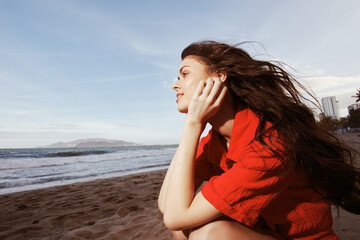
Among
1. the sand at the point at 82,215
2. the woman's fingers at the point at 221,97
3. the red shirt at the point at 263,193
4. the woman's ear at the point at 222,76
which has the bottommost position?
the sand at the point at 82,215

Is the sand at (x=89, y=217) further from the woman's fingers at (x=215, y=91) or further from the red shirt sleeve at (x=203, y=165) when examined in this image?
the woman's fingers at (x=215, y=91)

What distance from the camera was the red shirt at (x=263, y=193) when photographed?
1064mm

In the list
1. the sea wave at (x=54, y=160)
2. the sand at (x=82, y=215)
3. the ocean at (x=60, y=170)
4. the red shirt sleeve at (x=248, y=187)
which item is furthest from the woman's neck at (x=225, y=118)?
the sea wave at (x=54, y=160)

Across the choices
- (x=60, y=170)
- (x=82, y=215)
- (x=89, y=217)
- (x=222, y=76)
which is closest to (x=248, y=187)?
(x=222, y=76)

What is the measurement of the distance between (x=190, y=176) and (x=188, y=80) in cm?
76

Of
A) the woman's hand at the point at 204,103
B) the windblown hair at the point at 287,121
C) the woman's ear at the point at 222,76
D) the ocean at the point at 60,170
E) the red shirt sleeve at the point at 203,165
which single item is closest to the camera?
the windblown hair at the point at 287,121

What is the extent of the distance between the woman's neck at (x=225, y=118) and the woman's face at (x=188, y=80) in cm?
24

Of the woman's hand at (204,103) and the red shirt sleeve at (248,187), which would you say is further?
the woman's hand at (204,103)

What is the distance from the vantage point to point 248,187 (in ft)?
3.45

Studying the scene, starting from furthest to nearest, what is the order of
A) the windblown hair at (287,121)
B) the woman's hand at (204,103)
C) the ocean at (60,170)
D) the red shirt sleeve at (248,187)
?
the ocean at (60,170), the woman's hand at (204,103), the windblown hair at (287,121), the red shirt sleeve at (248,187)

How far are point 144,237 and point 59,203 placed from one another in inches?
98.8

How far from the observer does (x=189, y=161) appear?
130cm

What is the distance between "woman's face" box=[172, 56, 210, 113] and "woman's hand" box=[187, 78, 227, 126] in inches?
6.0

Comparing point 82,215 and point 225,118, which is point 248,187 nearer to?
point 225,118
